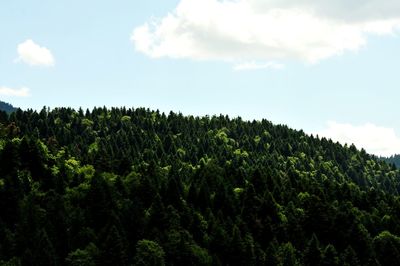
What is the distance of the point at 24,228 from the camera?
9038 cm

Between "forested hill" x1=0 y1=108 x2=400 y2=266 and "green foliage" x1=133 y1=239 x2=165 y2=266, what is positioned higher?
"forested hill" x1=0 y1=108 x2=400 y2=266

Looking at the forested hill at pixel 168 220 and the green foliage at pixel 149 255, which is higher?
the forested hill at pixel 168 220

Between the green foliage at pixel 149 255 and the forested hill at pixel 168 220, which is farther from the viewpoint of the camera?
the forested hill at pixel 168 220

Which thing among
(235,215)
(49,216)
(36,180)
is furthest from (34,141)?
(235,215)

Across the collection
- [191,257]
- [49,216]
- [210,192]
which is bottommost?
[191,257]

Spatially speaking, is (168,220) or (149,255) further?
(168,220)

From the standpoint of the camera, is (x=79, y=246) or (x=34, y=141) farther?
(x=34, y=141)

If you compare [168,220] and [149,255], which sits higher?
[168,220]

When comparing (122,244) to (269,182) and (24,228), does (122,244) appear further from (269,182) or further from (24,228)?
(269,182)

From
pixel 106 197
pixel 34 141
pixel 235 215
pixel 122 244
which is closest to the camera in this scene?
pixel 122 244

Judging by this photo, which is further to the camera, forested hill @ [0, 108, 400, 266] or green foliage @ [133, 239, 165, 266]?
forested hill @ [0, 108, 400, 266]

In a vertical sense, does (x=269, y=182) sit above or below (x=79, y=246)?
above

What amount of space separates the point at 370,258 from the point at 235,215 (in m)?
30.9

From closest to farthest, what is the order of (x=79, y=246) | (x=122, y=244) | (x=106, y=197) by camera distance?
(x=122, y=244) < (x=79, y=246) < (x=106, y=197)
